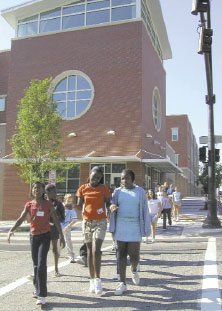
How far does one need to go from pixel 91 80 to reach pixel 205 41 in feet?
52.5

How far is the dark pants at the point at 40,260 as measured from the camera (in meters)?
6.33

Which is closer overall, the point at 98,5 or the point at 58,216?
the point at 58,216

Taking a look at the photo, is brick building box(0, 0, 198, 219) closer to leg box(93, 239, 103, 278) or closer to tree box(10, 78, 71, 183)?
tree box(10, 78, 71, 183)

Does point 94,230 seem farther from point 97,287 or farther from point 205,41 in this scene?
point 205,41

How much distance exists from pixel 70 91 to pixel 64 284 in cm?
2299

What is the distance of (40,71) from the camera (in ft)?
99.0

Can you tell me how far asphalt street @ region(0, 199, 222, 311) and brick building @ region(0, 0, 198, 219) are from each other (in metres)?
15.9

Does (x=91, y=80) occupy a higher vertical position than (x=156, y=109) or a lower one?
higher

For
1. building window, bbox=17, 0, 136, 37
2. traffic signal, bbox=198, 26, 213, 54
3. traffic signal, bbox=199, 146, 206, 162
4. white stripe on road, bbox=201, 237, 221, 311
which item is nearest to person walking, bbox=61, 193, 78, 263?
white stripe on road, bbox=201, 237, 221, 311

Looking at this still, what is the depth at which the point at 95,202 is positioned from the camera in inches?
280

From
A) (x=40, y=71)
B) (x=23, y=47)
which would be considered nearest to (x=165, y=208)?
(x=40, y=71)

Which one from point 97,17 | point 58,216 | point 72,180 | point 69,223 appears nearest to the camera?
point 58,216

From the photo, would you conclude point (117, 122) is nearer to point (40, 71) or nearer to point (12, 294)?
point (40, 71)

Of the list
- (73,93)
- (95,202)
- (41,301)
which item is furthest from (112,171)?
(41,301)
